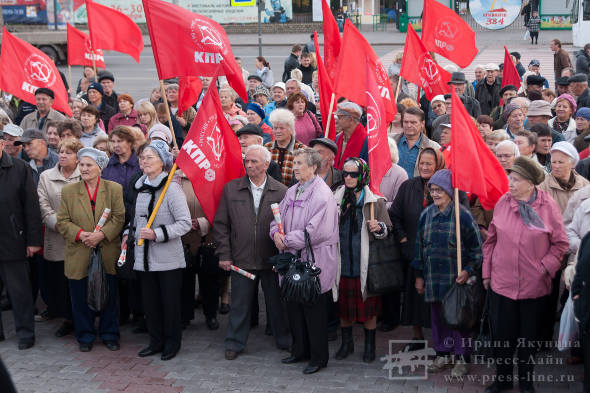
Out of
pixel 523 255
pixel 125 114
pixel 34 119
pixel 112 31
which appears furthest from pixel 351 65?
pixel 34 119

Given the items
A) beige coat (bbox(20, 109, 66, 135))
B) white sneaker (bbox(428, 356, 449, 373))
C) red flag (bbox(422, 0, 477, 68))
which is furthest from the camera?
red flag (bbox(422, 0, 477, 68))

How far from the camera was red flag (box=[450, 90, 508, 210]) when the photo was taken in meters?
5.73

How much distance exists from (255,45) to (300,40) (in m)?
2.83

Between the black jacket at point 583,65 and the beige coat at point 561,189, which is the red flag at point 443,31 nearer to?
the beige coat at point 561,189

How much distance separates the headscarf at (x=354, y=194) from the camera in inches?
241

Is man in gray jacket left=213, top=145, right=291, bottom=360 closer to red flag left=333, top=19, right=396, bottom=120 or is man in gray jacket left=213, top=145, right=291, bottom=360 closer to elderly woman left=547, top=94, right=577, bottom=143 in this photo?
red flag left=333, top=19, right=396, bottom=120

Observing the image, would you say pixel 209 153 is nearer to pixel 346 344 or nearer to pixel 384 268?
pixel 384 268

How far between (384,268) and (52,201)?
3180mm

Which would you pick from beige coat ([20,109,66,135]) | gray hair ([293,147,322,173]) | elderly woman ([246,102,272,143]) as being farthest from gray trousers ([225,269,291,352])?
beige coat ([20,109,66,135])

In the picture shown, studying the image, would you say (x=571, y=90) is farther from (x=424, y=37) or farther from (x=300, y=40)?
(x=300, y=40)

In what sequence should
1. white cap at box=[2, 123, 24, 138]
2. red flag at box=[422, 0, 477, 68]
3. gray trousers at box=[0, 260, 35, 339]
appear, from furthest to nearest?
1. red flag at box=[422, 0, 477, 68]
2. white cap at box=[2, 123, 24, 138]
3. gray trousers at box=[0, 260, 35, 339]

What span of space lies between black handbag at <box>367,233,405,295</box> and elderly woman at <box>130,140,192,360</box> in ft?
5.23

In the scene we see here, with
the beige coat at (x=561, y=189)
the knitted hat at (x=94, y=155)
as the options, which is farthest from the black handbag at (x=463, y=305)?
the knitted hat at (x=94, y=155)

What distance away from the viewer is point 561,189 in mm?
6191
